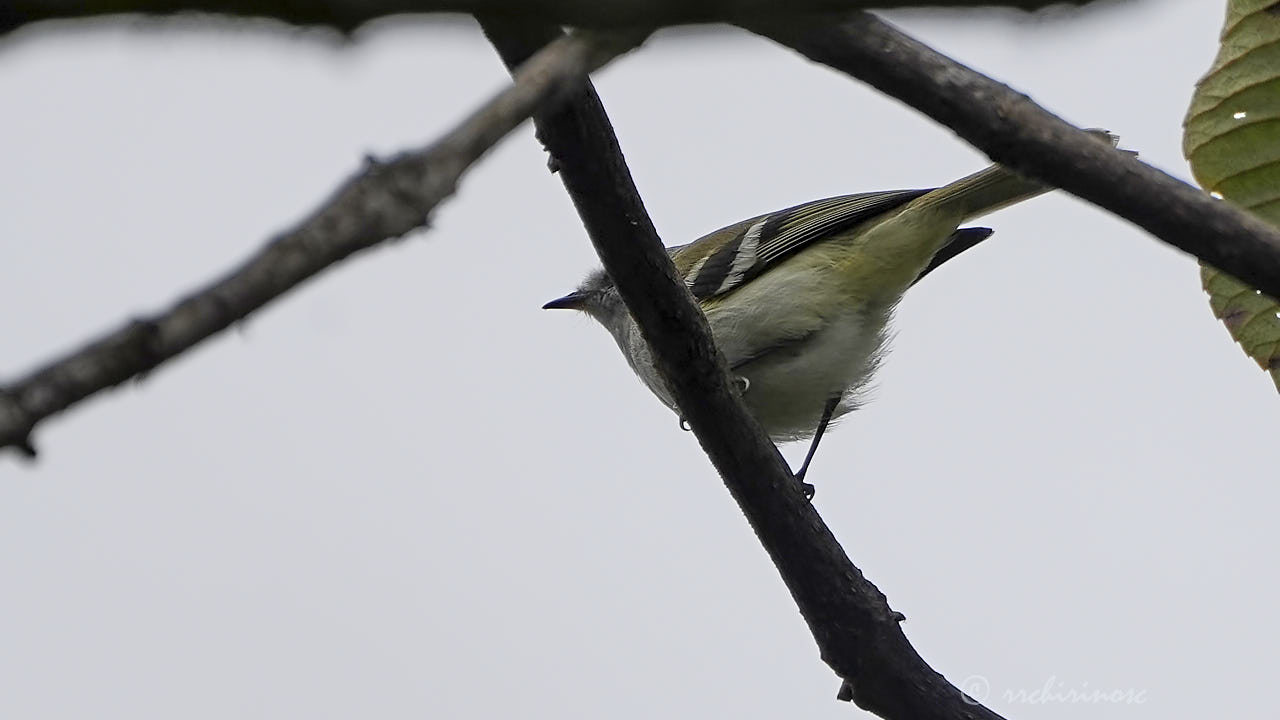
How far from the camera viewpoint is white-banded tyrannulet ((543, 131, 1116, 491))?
6945mm

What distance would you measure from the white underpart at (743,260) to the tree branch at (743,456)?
239 cm

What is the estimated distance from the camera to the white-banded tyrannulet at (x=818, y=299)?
6945mm

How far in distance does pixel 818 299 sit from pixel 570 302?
7.52 ft

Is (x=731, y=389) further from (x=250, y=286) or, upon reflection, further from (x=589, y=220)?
(x=250, y=286)

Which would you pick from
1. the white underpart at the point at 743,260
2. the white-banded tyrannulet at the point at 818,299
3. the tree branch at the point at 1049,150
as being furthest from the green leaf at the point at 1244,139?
the white underpart at the point at 743,260

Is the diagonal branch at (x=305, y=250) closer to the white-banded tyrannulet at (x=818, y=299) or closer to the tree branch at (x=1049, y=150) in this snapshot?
the tree branch at (x=1049, y=150)

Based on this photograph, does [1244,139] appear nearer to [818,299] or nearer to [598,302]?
[818,299]

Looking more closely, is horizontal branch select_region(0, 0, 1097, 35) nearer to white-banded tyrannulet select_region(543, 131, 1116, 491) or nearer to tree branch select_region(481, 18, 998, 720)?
tree branch select_region(481, 18, 998, 720)

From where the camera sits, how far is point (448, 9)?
1550mm

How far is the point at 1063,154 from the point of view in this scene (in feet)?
11.6

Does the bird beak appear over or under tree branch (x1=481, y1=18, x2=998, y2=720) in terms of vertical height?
over

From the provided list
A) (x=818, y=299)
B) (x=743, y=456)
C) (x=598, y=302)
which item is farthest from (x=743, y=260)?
(x=743, y=456)

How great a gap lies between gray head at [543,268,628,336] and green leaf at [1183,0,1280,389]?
15.3 ft

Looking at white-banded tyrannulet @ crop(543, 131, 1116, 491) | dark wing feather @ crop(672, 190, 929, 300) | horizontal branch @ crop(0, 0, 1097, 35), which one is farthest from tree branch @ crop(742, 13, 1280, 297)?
dark wing feather @ crop(672, 190, 929, 300)
